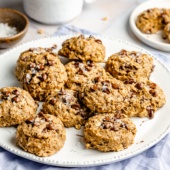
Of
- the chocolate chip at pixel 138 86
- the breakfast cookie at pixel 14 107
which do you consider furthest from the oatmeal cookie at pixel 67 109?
the chocolate chip at pixel 138 86

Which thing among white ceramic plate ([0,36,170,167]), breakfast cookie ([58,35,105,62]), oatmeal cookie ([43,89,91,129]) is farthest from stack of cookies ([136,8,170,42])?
oatmeal cookie ([43,89,91,129])

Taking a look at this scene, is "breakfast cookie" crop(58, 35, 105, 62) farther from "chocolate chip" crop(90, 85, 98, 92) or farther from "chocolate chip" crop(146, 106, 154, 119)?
"chocolate chip" crop(146, 106, 154, 119)

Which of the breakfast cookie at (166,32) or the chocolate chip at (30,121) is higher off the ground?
the chocolate chip at (30,121)

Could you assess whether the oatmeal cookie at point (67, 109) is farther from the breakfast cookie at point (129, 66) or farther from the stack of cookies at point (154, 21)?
the stack of cookies at point (154, 21)

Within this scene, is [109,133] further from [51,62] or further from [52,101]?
[51,62]

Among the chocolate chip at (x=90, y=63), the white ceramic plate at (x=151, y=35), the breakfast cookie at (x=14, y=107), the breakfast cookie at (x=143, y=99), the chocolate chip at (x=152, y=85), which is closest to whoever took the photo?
the breakfast cookie at (x=14, y=107)

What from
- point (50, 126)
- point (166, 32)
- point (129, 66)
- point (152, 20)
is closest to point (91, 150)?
point (50, 126)
